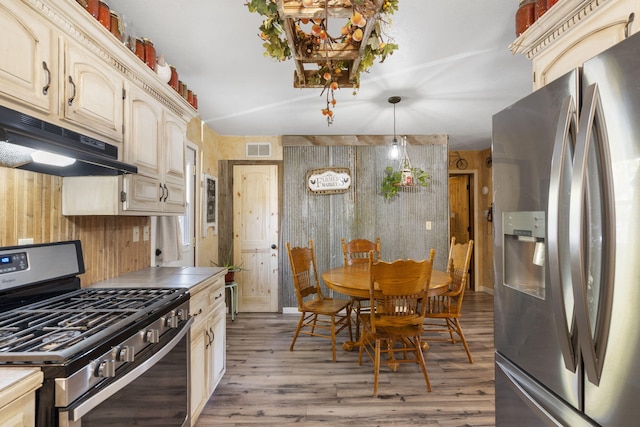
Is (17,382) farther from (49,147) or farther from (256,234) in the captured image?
(256,234)

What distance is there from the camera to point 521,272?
4.04 ft

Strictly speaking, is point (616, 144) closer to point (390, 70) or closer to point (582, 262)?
point (582, 262)

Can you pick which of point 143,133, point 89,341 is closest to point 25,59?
point 143,133

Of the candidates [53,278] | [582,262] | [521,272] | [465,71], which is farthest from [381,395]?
[465,71]

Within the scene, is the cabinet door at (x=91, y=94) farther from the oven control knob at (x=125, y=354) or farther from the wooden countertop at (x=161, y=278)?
the oven control knob at (x=125, y=354)

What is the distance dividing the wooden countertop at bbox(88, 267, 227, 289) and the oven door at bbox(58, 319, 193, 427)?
0.28 m

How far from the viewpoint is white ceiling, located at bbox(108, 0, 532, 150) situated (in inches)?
75.8

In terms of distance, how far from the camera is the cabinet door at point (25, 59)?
1103mm

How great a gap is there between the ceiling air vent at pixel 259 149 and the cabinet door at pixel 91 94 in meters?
2.83

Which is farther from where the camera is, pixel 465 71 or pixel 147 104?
pixel 465 71

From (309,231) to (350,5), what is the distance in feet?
11.5

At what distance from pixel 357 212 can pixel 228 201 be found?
71.8 inches

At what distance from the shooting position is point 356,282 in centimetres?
273

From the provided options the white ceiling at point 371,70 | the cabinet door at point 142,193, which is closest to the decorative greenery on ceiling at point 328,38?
the white ceiling at point 371,70
